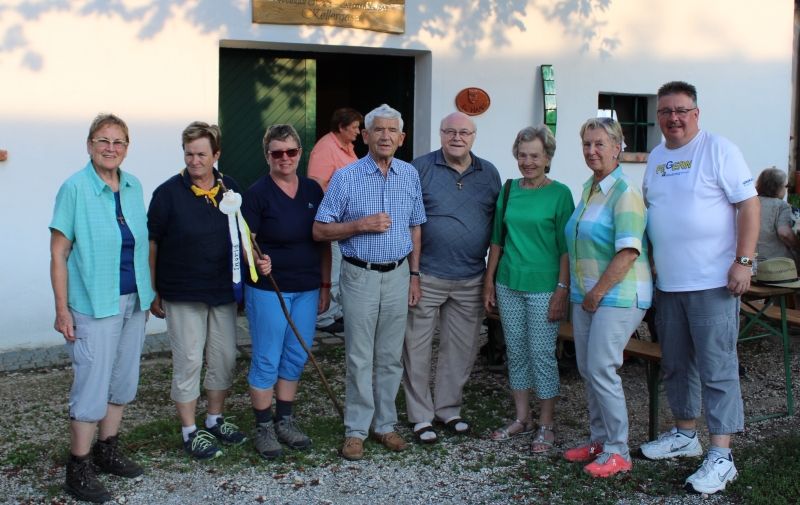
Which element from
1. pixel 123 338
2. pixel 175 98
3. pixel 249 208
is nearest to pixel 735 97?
pixel 175 98

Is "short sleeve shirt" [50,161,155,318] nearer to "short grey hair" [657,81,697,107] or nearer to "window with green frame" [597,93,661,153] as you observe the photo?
"short grey hair" [657,81,697,107]

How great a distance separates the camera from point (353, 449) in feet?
13.7

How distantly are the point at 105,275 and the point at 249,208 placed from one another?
2.55ft

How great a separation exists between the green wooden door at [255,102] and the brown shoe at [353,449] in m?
3.83

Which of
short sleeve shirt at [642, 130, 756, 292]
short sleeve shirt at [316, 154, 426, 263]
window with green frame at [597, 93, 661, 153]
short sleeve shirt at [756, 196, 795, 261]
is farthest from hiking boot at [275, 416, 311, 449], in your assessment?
window with green frame at [597, 93, 661, 153]

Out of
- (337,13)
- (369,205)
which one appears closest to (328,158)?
(337,13)

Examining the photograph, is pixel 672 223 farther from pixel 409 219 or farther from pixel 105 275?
pixel 105 275

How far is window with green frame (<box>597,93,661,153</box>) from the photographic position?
8.29 m

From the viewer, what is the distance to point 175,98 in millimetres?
6578

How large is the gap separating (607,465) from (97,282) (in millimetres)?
2646

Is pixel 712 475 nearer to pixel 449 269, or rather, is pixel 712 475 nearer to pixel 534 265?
pixel 534 265

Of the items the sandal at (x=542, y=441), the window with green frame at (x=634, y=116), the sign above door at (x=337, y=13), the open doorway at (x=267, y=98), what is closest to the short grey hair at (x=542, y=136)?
the sandal at (x=542, y=441)

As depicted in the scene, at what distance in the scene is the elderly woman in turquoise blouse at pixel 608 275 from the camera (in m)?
3.80

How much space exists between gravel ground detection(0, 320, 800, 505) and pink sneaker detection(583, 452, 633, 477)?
14 cm
